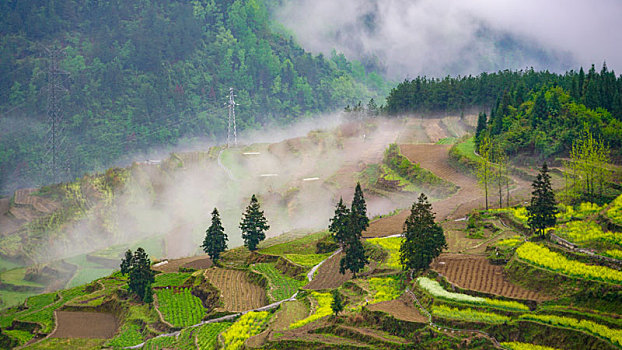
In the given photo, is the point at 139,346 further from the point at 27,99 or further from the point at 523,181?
the point at 27,99

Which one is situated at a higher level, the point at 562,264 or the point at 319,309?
the point at 562,264

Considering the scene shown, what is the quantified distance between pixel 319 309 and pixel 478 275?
9.75 meters

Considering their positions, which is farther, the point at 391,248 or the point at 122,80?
the point at 122,80

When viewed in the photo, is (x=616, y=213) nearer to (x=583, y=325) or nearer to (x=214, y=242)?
(x=583, y=325)

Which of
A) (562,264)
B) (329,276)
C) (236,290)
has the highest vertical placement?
(562,264)

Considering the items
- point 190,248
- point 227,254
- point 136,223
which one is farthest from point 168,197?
point 227,254

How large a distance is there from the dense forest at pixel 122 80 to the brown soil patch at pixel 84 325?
3403 inches

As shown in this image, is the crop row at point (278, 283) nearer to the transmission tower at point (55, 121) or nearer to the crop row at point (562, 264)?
the crop row at point (562, 264)

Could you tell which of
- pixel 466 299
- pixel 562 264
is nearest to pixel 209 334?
pixel 466 299

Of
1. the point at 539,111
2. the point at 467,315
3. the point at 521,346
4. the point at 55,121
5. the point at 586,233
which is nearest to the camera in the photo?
the point at 521,346

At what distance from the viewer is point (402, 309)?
140 ft

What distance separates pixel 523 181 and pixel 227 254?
95.6 ft

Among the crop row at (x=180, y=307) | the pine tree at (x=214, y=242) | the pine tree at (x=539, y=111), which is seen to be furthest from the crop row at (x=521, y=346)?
the pine tree at (x=539, y=111)

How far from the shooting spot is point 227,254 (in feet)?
249
